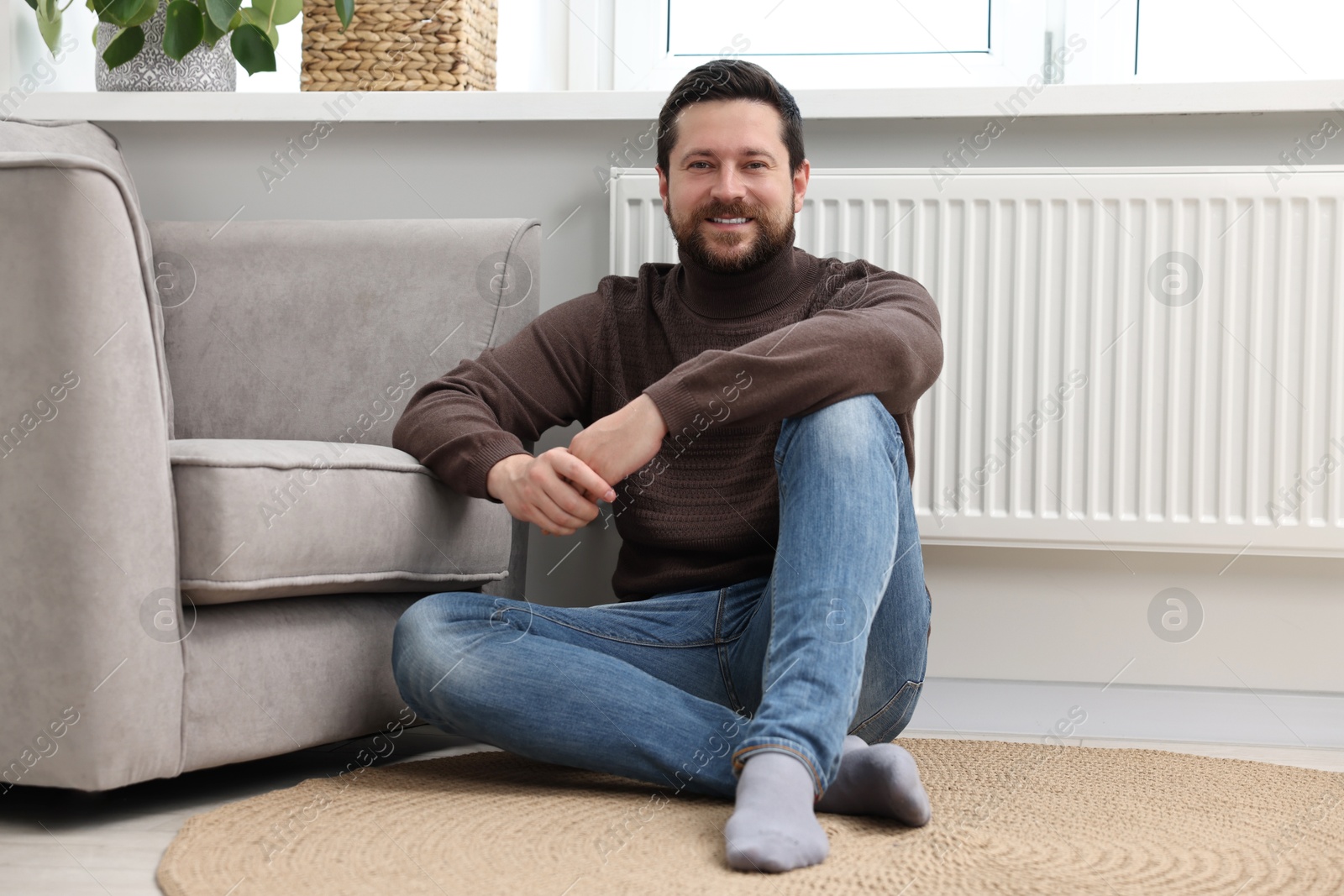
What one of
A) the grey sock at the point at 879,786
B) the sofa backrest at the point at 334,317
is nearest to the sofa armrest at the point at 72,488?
the sofa backrest at the point at 334,317

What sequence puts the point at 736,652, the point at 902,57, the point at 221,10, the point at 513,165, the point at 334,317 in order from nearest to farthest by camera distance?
the point at 736,652
the point at 334,317
the point at 221,10
the point at 513,165
the point at 902,57

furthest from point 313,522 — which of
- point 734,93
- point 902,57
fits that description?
point 902,57

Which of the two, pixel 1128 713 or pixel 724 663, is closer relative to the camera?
pixel 724 663

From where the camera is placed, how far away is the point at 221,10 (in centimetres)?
159

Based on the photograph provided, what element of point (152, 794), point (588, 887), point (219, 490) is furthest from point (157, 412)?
point (588, 887)

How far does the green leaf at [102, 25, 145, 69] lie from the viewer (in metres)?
1.65

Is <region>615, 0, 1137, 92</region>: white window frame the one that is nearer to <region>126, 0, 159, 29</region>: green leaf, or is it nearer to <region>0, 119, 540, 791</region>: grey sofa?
<region>126, 0, 159, 29</region>: green leaf

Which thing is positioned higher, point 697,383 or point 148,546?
point 697,383

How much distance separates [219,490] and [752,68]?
0.73 m

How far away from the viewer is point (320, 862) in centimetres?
87

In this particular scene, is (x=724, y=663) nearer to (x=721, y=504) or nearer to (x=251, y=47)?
(x=721, y=504)

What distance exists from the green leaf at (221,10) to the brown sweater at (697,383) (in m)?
0.68

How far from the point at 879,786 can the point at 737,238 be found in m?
0.61

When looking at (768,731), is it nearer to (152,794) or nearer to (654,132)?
(152,794)
